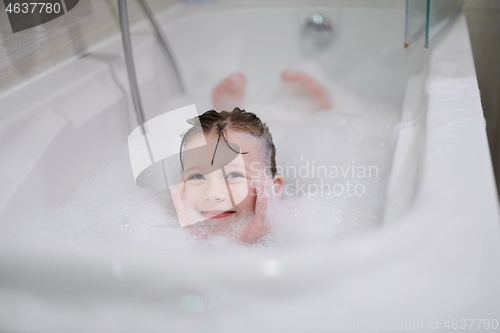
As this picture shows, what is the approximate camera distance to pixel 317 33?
152cm

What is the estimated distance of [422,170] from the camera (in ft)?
1.75

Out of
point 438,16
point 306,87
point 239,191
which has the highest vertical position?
point 438,16

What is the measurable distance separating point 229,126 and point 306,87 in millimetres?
607

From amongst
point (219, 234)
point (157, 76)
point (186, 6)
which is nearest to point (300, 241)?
point (219, 234)

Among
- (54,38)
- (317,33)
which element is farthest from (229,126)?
(317,33)

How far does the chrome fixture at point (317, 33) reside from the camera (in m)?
1.51

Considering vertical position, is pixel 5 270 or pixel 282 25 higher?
pixel 5 270

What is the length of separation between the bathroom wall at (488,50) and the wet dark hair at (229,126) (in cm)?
81

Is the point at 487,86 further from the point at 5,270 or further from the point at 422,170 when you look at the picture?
the point at 5,270

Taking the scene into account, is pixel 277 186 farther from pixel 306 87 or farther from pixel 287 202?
pixel 306 87

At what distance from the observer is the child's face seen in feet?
2.40

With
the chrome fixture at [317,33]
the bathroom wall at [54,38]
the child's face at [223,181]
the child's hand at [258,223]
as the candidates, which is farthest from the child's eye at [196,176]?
the chrome fixture at [317,33]

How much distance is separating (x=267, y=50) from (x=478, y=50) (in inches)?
26.9

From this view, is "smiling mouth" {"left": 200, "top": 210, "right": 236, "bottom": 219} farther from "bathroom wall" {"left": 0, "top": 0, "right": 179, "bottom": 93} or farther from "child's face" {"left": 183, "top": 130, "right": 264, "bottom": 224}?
"bathroom wall" {"left": 0, "top": 0, "right": 179, "bottom": 93}
